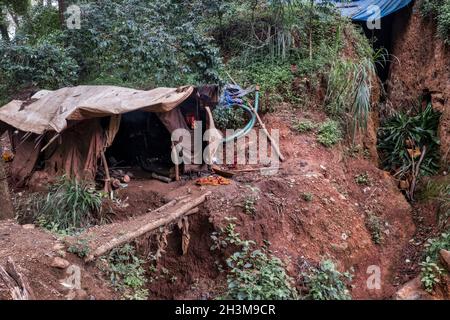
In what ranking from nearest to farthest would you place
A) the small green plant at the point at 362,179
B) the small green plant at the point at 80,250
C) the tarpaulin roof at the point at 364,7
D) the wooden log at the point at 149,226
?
the small green plant at the point at 80,250 < the wooden log at the point at 149,226 < the small green plant at the point at 362,179 < the tarpaulin roof at the point at 364,7

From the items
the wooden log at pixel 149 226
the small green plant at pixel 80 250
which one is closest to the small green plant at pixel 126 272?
the wooden log at pixel 149 226

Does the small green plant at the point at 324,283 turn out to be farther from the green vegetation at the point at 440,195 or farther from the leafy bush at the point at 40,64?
the leafy bush at the point at 40,64

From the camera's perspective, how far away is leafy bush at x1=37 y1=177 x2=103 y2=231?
16.3 ft

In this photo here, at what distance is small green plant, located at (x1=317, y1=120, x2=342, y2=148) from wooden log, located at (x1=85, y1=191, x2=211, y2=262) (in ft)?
8.20

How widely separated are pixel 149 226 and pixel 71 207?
120 cm

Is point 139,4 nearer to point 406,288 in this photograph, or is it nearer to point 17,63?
point 17,63

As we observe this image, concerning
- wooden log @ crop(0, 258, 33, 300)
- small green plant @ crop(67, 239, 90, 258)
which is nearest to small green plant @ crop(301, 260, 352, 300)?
small green plant @ crop(67, 239, 90, 258)

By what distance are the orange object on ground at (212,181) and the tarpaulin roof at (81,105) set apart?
3.57 feet

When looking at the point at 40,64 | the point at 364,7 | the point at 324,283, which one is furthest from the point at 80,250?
the point at 364,7

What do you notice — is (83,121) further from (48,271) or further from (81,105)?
(48,271)

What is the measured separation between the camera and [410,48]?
8.72 metres

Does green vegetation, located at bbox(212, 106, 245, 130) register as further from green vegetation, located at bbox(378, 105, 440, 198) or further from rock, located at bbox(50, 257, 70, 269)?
rock, located at bbox(50, 257, 70, 269)

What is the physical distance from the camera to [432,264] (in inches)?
184

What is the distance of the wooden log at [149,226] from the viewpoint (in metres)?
4.07
